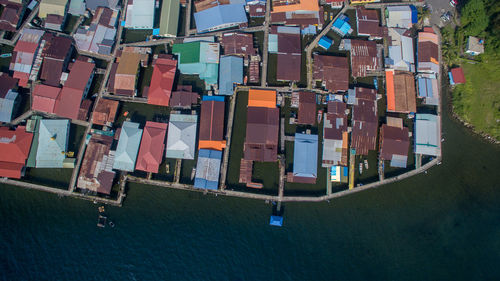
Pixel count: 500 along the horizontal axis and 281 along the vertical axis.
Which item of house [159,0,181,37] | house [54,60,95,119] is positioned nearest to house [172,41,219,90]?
house [159,0,181,37]

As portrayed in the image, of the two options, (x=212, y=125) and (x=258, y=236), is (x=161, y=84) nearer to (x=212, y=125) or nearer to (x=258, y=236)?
(x=212, y=125)

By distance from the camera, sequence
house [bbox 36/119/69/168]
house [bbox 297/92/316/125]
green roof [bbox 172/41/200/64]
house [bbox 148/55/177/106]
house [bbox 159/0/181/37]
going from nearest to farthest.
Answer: house [bbox 36/119/69/168] → house [bbox 148/55/177/106] → house [bbox 297/92/316/125] → green roof [bbox 172/41/200/64] → house [bbox 159/0/181/37]

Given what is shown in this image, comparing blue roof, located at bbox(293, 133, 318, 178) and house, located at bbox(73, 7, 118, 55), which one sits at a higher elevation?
house, located at bbox(73, 7, 118, 55)

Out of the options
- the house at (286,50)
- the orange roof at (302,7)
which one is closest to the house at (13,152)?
the house at (286,50)

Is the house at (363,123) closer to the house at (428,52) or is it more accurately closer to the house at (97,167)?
the house at (428,52)

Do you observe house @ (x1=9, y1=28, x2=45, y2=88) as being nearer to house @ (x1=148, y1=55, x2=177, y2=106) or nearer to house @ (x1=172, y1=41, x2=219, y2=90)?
house @ (x1=148, y1=55, x2=177, y2=106)

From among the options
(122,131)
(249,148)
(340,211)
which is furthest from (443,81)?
(122,131)
